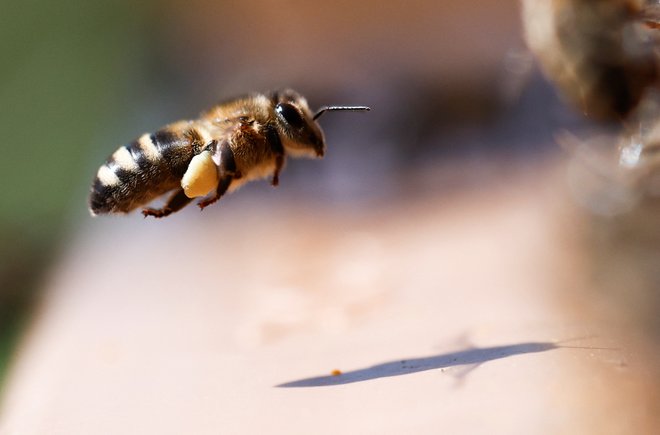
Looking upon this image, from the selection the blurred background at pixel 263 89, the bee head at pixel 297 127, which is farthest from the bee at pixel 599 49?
A: the bee head at pixel 297 127

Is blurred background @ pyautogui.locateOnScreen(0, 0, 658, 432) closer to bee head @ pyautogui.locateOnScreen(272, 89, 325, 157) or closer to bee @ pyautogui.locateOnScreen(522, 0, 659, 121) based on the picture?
bee @ pyautogui.locateOnScreen(522, 0, 659, 121)

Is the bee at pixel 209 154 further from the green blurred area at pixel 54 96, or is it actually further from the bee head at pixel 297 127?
the green blurred area at pixel 54 96

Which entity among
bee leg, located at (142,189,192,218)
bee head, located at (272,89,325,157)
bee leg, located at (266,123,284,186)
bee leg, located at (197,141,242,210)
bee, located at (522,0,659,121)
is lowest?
bee leg, located at (142,189,192,218)

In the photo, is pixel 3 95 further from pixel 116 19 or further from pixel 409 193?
pixel 409 193

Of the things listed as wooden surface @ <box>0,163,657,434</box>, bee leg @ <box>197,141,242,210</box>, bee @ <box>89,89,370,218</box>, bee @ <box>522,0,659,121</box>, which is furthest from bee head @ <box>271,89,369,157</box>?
bee @ <box>522,0,659,121</box>

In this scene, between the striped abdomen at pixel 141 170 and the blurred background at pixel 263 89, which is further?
the blurred background at pixel 263 89

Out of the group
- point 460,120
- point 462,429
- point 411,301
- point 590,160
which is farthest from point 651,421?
point 460,120
